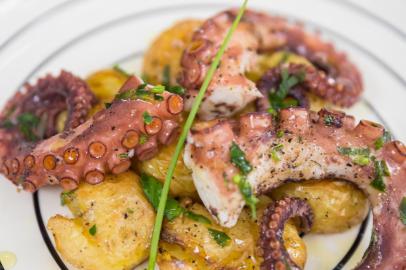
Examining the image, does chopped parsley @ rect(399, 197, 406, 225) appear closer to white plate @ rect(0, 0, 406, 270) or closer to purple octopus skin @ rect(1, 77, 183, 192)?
white plate @ rect(0, 0, 406, 270)

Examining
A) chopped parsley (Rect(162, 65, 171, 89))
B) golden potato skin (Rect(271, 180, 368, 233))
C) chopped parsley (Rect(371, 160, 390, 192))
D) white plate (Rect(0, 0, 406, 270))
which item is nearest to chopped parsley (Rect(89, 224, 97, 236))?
white plate (Rect(0, 0, 406, 270))

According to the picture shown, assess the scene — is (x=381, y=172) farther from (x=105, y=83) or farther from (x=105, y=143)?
(x=105, y=83)

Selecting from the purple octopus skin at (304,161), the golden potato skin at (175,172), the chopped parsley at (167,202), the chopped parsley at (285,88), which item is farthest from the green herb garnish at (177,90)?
the chopped parsley at (285,88)

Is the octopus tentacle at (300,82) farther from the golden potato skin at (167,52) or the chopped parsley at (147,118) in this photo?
the chopped parsley at (147,118)

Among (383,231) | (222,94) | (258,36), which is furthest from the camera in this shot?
(258,36)

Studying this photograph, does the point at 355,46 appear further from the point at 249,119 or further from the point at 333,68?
the point at 249,119

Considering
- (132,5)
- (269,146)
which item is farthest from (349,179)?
(132,5)

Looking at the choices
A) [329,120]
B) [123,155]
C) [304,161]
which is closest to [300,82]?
[329,120]
